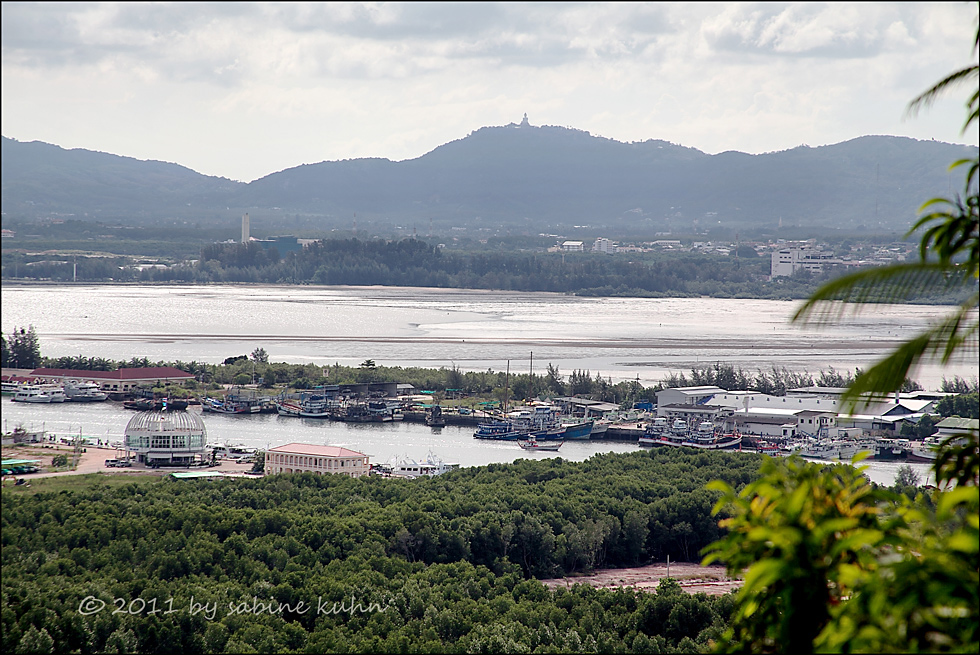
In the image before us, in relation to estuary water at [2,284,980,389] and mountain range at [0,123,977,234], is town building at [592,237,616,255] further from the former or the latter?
mountain range at [0,123,977,234]

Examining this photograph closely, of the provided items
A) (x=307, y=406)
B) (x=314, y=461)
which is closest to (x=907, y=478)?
(x=314, y=461)

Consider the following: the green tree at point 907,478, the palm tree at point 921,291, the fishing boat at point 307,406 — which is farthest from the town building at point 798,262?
the palm tree at point 921,291

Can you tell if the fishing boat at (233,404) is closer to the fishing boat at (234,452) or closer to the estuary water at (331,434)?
the estuary water at (331,434)

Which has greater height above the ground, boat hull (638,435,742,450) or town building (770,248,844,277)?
town building (770,248,844,277)

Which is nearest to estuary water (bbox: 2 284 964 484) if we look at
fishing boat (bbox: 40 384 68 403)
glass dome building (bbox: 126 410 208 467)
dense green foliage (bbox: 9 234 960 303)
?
fishing boat (bbox: 40 384 68 403)

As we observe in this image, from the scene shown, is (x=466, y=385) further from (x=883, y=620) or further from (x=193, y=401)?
(x=883, y=620)

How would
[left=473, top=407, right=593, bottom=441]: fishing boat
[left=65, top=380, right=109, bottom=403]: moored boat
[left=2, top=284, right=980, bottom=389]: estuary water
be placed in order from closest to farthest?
[left=473, top=407, right=593, bottom=441]: fishing boat → [left=65, top=380, right=109, bottom=403]: moored boat → [left=2, top=284, right=980, bottom=389]: estuary water

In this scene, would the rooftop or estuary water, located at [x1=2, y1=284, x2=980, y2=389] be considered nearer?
the rooftop
